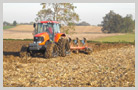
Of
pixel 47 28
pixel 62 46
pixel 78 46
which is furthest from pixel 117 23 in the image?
pixel 47 28

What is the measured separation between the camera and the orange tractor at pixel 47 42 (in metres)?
14.1

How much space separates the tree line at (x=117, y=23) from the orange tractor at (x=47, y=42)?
59.9m

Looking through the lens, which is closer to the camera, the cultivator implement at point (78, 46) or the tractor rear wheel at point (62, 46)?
the tractor rear wheel at point (62, 46)

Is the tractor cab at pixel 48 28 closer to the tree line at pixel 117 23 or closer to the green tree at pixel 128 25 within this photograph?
the tree line at pixel 117 23

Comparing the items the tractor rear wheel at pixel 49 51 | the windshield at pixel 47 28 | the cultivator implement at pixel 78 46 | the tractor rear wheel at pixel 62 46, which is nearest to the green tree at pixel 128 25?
the cultivator implement at pixel 78 46

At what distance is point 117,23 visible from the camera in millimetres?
73875

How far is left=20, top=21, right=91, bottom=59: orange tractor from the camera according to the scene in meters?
14.1

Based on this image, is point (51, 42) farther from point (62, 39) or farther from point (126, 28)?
point (126, 28)

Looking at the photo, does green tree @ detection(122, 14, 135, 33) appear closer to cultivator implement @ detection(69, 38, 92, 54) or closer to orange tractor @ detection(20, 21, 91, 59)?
cultivator implement @ detection(69, 38, 92, 54)

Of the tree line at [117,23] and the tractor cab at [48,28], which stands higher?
the tree line at [117,23]

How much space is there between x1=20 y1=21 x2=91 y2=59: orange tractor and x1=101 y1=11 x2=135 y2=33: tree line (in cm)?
5986

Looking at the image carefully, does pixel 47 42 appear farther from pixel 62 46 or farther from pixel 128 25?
pixel 128 25

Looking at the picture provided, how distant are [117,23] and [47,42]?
6193 centimetres

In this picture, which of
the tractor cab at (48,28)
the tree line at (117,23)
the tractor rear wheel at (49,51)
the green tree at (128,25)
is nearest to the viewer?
the tractor rear wheel at (49,51)
